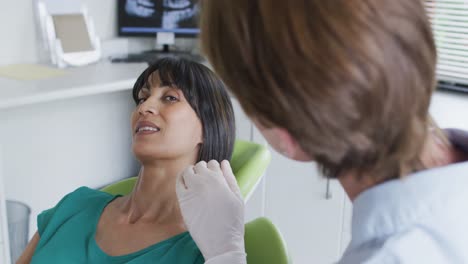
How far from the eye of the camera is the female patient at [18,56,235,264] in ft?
4.25

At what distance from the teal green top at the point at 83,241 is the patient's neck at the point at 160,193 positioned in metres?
0.08

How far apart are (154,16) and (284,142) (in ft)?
6.97

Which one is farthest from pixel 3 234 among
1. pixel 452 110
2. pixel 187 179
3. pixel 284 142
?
pixel 452 110

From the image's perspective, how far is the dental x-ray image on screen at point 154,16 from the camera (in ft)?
9.00

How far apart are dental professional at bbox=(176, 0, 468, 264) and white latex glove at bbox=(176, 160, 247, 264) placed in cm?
38

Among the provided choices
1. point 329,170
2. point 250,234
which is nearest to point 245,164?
point 250,234

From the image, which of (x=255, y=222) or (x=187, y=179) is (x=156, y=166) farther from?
(x=255, y=222)

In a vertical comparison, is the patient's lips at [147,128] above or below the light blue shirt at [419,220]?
below

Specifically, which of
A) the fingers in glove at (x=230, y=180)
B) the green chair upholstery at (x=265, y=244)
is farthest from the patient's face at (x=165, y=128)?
the green chair upholstery at (x=265, y=244)

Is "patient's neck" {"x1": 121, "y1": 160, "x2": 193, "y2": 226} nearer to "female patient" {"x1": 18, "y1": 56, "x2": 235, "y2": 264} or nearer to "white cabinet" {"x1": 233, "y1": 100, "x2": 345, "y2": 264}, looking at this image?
"female patient" {"x1": 18, "y1": 56, "x2": 235, "y2": 264}

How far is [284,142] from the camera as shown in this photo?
2.53 ft

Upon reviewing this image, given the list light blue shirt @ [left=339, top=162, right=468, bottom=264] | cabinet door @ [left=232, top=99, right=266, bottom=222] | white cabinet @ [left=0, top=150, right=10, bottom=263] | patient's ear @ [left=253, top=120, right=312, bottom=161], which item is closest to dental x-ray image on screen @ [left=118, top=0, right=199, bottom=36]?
cabinet door @ [left=232, top=99, right=266, bottom=222]

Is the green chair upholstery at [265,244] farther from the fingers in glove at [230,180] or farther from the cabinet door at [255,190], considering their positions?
the cabinet door at [255,190]

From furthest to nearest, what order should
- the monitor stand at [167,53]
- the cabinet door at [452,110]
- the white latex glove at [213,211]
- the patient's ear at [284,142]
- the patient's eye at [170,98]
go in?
the monitor stand at [167,53], the cabinet door at [452,110], the patient's eye at [170,98], the white latex glove at [213,211], the patient's ear at [284,142]
